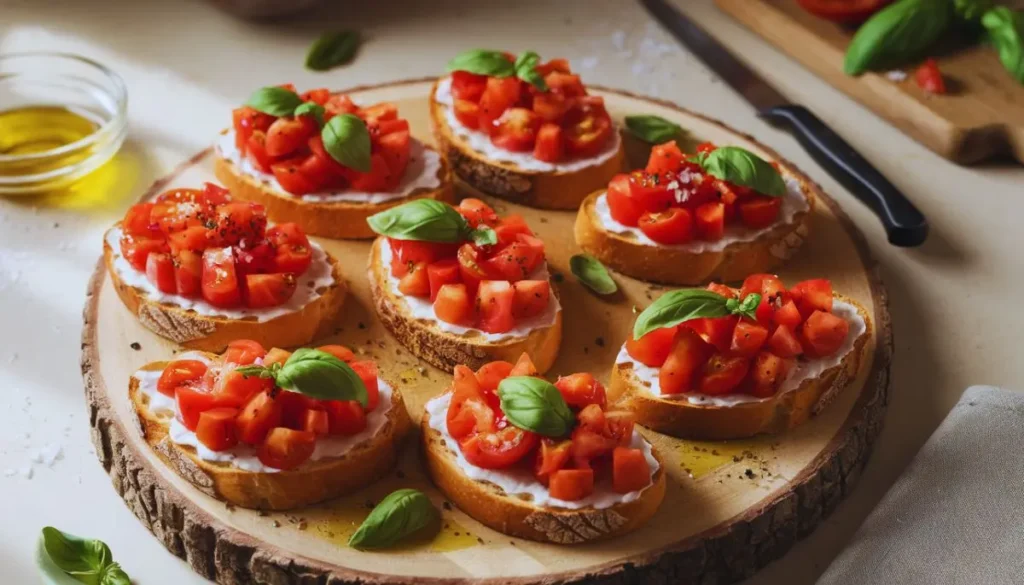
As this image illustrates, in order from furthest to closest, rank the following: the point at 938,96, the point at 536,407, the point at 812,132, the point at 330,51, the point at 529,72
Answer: the point at 330,51 → the point at 938,96 → the point at 812,132 → the point at 529,72 → the point at 536,407

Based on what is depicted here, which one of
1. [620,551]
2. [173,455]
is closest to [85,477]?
[173,455]

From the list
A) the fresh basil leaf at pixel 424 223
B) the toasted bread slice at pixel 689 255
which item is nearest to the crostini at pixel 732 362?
the toasted bread slice at pixel 689 255

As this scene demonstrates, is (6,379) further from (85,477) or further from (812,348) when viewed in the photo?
(812,348)

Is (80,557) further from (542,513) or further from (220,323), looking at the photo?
(542,513)

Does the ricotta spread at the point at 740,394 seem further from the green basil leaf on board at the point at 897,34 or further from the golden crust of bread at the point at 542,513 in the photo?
the green basil leaf on board at the point at 897,34

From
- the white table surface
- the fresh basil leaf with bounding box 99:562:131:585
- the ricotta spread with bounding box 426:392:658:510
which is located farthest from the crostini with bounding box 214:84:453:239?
the fresh basil leaf with bounding box 99:562:131:585

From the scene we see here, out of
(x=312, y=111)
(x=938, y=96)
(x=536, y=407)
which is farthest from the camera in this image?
(x=938, y=96)

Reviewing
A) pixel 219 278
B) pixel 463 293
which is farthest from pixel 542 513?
→ pixel 219 278

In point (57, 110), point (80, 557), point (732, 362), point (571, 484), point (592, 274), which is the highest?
point (732, 362)
